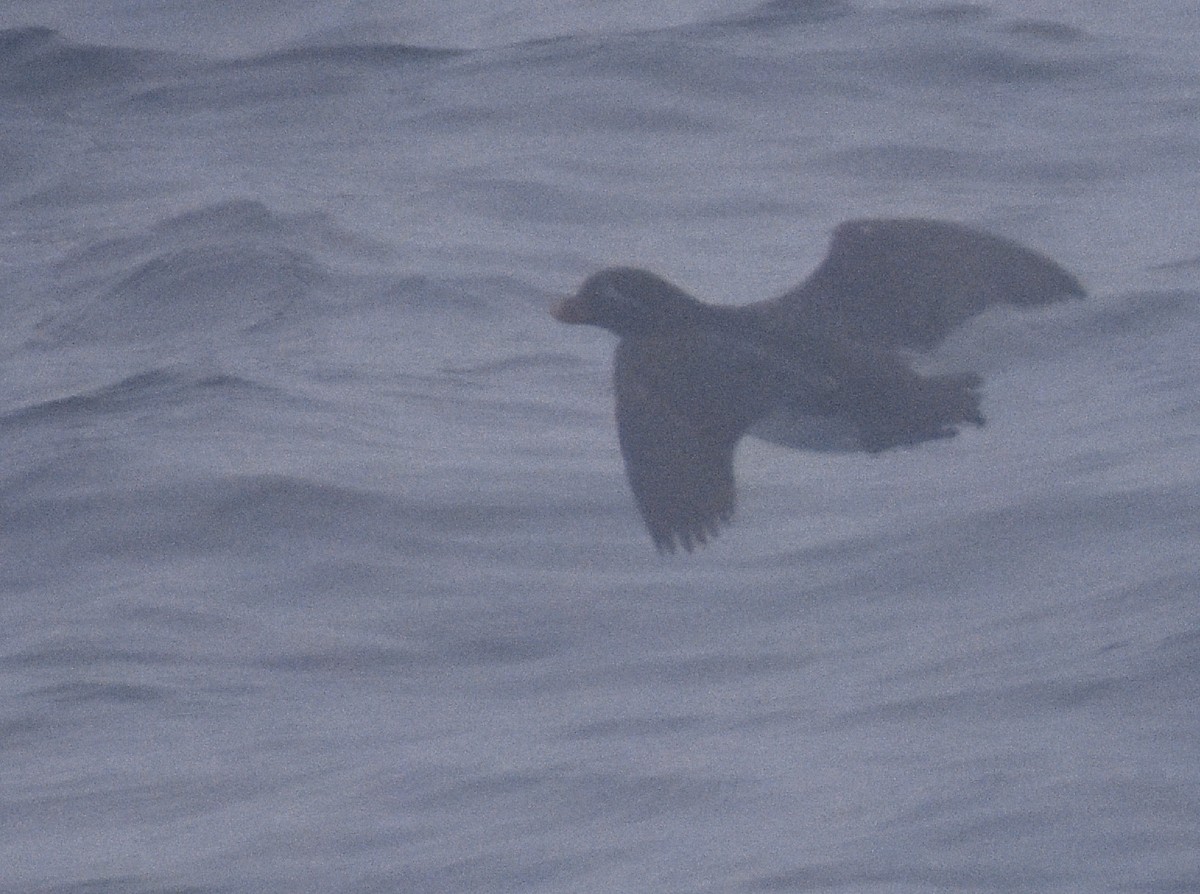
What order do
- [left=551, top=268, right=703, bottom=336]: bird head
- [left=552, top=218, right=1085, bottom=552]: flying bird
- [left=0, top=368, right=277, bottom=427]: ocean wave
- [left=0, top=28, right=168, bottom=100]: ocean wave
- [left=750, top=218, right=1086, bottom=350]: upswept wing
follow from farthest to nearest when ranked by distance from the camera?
[left=0, top=28, right=168, bottom=100]: ocean wave < [left=0, top=368, right=277, bottom=427]: ocean wave < [left=750, top=218, right=1086, bottom=350]: upswept wing < [left=551, top=268, right=703, bottom=336]: bird head < [left=552, top=218, right=1085, bottom=552]: flying bird

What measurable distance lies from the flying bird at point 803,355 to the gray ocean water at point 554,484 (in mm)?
433

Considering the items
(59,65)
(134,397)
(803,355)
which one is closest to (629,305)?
(803,355)

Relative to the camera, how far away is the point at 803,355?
9.31 metres

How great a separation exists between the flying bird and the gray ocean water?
433mm

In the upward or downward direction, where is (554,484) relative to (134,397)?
upward

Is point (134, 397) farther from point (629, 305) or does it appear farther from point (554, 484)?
point (629, 305)

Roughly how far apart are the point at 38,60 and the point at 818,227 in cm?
598

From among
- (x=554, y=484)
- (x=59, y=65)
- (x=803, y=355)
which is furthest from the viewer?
(x=59, y=65)

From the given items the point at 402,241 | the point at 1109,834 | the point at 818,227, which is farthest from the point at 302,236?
the point at 1109,834

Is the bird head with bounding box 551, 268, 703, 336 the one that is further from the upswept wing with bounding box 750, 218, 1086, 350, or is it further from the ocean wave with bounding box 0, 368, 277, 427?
the ocean wave with bounding box 0, 368, 277, 427

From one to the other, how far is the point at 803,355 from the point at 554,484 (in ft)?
4.43

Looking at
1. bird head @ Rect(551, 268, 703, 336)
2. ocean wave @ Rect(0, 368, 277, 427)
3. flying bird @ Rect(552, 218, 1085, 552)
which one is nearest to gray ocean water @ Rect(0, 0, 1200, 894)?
ocean wave @ Rect(0, 368, 277, 427)

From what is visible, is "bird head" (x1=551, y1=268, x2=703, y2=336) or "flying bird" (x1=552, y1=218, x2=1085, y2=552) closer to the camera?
"flying bird" (x1=552, y1=218, x2=1085, y2=552)

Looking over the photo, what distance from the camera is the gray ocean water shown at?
7344mm
